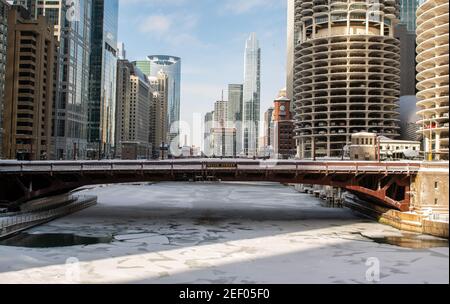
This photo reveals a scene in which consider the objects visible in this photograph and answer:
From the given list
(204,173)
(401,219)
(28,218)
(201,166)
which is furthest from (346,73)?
(28,218)

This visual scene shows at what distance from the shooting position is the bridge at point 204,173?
65562 mm

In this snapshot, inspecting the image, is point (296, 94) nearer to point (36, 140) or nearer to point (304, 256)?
point (36, 140)

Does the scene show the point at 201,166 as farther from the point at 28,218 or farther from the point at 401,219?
the point at 401,219

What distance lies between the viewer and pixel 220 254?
44.2 meters

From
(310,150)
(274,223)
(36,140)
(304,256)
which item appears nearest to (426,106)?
(310,150)

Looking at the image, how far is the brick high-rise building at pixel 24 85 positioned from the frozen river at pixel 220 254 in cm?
10689

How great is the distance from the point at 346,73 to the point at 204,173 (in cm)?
10711

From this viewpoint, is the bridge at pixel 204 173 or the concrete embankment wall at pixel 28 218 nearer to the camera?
the concrete embankment wall at pixel 28 218

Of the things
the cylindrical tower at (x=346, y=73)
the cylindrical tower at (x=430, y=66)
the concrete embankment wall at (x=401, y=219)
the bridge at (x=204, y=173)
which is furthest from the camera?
the cylindrical tower at (x=346, y=73)

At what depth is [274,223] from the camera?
68062 mm

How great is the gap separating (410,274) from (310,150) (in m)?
142

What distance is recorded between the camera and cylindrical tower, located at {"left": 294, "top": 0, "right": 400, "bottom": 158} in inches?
6348

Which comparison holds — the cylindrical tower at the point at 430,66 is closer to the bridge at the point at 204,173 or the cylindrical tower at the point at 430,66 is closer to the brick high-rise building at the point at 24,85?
the bridge at the point at 204,173

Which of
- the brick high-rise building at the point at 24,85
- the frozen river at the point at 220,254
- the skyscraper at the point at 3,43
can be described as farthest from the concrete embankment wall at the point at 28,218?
the brick high-rise building at the point at 24,85
